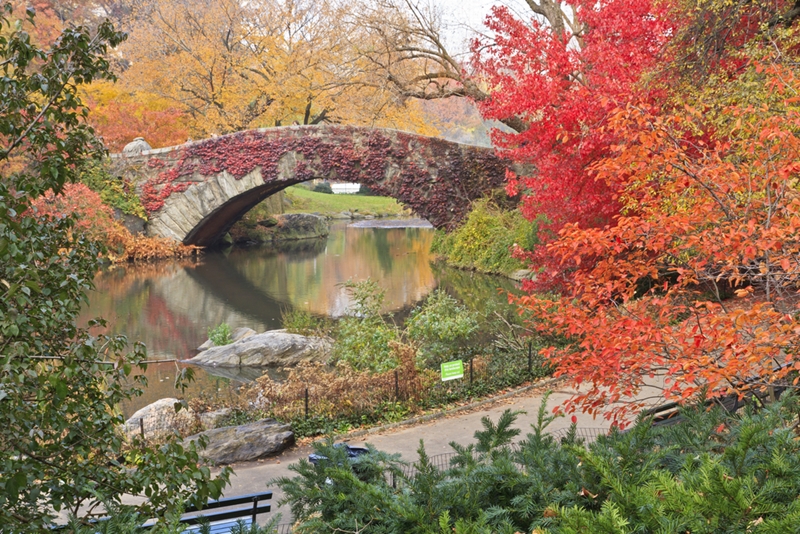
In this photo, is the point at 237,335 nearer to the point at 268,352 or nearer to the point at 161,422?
the point at 268,352

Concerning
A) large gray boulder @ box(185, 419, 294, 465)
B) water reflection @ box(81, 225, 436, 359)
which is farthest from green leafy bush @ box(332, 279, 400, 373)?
water reflection @ box(81, 225, 436, 359)

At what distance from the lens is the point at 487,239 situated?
2127cm

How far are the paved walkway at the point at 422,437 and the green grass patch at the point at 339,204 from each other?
1380 inches

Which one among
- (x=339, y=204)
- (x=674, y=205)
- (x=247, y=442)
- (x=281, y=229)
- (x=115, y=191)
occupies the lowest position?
(x=247, y=442)

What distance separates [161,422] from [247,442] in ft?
5.11

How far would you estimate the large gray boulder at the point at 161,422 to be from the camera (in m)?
7.56

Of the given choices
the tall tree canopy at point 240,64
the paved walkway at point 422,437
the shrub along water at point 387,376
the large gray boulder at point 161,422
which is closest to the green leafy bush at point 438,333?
the shrub along water at point 387,376

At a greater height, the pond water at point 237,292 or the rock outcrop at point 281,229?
the rock outcrop at point 281,229

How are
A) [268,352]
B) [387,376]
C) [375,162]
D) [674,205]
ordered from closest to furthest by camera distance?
1. [674,205]
2. [387,376]
3. [268,352]
4. [375,162]

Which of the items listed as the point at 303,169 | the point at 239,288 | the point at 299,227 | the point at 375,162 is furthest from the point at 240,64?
the point at 239,288

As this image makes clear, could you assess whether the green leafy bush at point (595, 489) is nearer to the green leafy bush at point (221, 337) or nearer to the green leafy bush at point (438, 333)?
the green leafy bush at point (438, 333)

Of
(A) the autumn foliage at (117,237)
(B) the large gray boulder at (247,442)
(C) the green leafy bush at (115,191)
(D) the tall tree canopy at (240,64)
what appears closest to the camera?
(B) the large gray boulder at (247,442)

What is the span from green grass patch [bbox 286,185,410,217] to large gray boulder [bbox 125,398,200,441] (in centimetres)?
3422

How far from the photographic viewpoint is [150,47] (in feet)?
92.8
